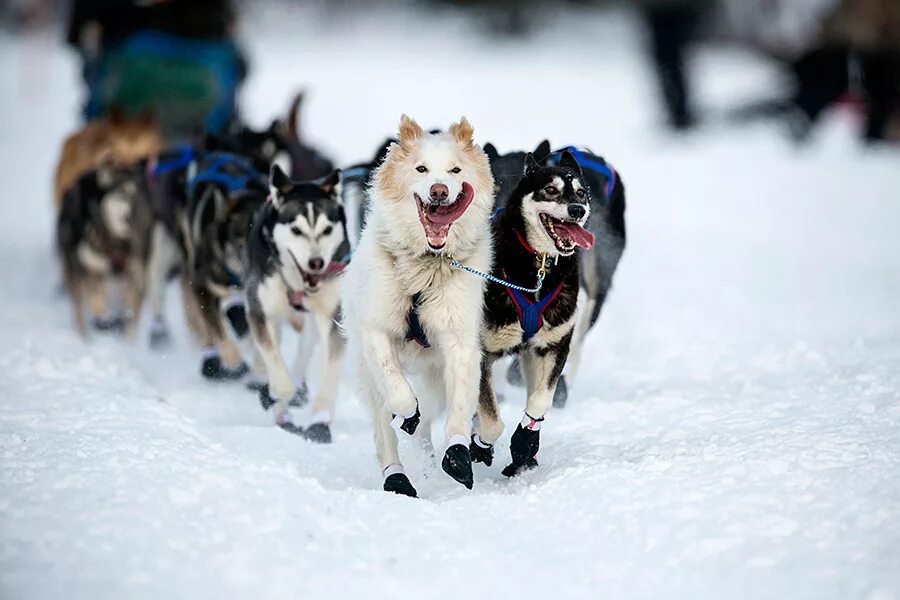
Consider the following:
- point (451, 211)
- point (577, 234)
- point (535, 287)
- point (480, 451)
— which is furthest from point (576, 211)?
point (480, 451)

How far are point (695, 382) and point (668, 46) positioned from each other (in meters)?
9.73

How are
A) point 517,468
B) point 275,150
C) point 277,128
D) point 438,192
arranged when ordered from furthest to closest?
point 277,128, point 275,150, point 517,468, point 438,192

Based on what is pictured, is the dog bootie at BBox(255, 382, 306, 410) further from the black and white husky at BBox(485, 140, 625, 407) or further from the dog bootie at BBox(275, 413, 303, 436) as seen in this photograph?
the black and white husky at BBox(485, 140, 625, 407)

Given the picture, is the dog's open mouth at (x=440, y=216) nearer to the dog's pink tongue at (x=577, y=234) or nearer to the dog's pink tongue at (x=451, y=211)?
the dog's pink tongue at (x=451, y=211)

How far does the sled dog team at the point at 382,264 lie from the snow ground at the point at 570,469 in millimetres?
235

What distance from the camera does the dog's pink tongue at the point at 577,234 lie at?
12.7ft

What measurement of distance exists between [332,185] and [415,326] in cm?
130

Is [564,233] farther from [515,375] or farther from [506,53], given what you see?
[506,53]

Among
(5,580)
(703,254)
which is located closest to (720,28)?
(703,254)

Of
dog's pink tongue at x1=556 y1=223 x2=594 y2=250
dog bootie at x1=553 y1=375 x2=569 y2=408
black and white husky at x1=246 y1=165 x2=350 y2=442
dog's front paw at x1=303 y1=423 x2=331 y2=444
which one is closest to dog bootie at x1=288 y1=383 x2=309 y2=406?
black and white husky at x1=246 y1=165 x2=350 y2=442

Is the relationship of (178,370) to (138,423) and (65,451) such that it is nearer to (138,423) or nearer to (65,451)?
(138,423)

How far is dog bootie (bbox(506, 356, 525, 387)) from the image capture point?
5373 millimetres

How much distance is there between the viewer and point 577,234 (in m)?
3.91

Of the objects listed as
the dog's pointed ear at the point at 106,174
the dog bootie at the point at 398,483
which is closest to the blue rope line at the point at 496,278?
the dog bootie at the point at 398,483
